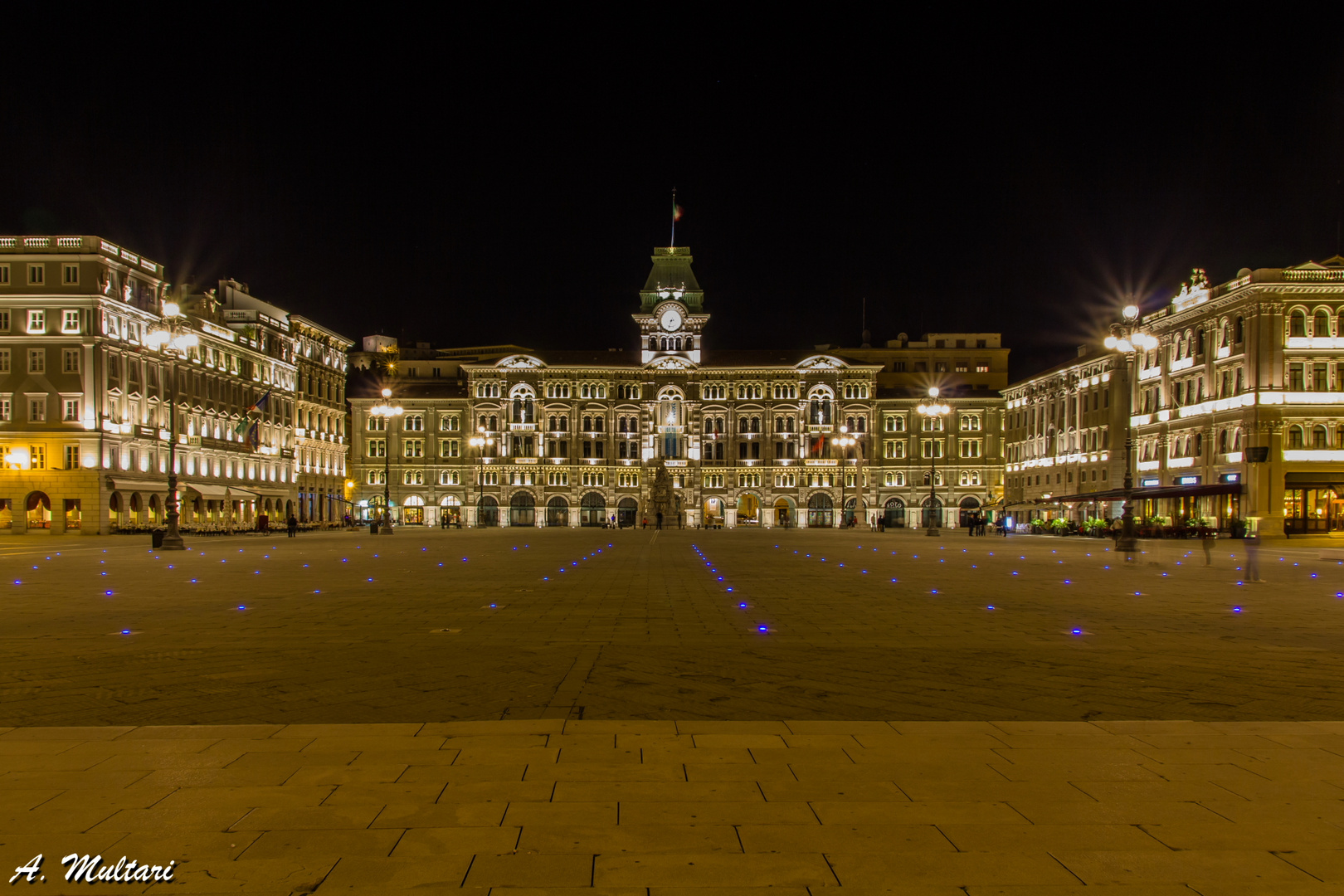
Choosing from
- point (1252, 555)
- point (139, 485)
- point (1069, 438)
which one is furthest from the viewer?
point (1069, 438)

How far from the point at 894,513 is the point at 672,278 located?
3716 centimetres

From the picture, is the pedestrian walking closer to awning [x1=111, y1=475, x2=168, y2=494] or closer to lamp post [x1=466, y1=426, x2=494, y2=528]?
awning [x1=111, y1=475, x2=168, y2=494]

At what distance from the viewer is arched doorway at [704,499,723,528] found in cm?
10306

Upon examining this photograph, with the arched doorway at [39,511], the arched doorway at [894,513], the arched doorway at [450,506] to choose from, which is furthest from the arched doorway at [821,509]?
the arched doorway at [39,511]

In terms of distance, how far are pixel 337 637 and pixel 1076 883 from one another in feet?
34.6

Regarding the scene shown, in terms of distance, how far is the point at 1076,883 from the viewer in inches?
178

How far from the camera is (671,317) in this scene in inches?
4109

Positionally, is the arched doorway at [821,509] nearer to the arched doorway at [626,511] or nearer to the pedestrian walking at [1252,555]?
the arched doorway at [626,511]

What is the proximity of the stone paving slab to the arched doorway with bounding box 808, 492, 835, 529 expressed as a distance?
9566 centimetres

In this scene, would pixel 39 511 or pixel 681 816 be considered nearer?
Answer: pixel 681 816

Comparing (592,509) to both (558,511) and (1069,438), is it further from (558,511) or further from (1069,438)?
(1069,438)

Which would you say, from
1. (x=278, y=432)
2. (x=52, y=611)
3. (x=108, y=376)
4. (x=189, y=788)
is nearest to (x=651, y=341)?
(x=278, y=432)

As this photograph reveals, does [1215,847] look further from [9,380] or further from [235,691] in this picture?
[9,380]

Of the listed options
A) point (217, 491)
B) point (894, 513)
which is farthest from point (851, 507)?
point (217, 491)
